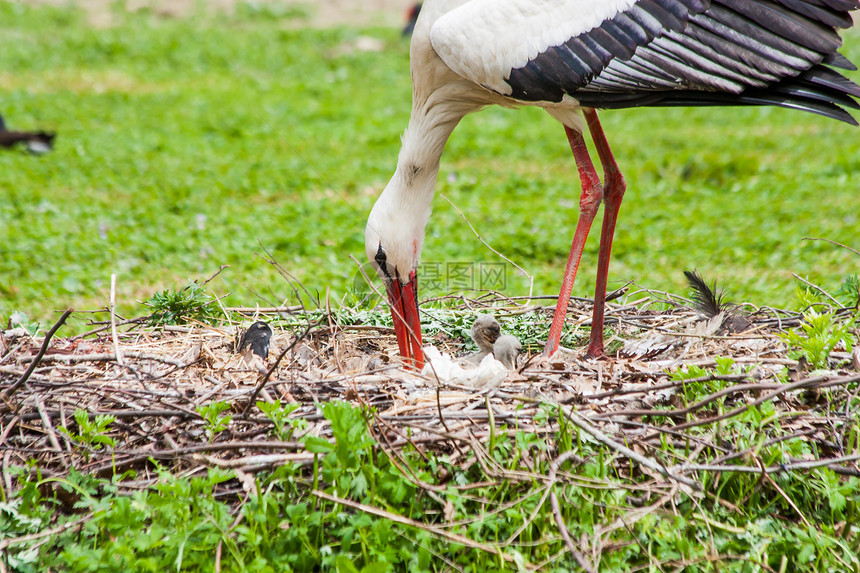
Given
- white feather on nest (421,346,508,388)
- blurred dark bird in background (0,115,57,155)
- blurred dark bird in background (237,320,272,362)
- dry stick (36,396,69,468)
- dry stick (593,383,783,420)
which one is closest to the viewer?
dry stick (593,383,783,420)

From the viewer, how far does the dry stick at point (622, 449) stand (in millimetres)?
2596

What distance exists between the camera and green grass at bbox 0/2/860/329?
242 inches

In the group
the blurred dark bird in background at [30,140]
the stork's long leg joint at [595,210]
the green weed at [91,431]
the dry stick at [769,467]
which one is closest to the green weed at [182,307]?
the green weed at [91,431]

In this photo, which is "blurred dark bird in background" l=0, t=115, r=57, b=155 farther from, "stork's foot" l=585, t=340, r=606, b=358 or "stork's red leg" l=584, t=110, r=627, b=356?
"stork's foot" l=585, t=340, r=606, b=358

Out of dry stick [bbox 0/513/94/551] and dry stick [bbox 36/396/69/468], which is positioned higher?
dry stick [bbox 36/396/69/468]

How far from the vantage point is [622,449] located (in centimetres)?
264

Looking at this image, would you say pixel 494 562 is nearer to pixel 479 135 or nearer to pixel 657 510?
pixel 657 510

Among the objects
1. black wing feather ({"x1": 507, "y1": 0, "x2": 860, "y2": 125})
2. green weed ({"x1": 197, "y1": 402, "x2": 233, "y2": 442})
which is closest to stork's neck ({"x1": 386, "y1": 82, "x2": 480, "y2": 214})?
black wing feather ({"x1": 507, "y1": 0, "x2": 860, "y2": 125})

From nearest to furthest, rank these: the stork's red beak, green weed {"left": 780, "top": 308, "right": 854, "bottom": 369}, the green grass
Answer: green weed {"left": 780, "top": 308, "right": 854, "bottom": 369} → the stork's red beak → the green grass

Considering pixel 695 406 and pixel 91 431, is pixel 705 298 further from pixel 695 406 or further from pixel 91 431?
pixel 91 431

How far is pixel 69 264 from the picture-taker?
245 inches

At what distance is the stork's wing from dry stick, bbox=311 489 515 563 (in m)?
2.05

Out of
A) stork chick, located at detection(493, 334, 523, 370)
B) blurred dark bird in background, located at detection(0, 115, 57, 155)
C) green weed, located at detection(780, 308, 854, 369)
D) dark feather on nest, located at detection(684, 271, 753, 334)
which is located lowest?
blurred dark bird in background, located at detection(0, 115, 57, 155)

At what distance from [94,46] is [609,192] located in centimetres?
1508
